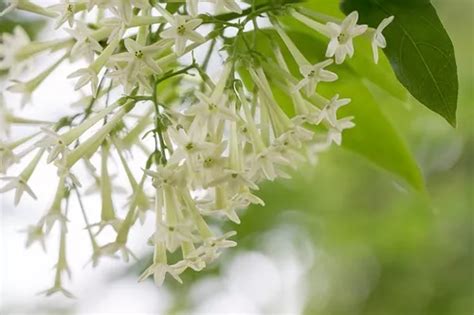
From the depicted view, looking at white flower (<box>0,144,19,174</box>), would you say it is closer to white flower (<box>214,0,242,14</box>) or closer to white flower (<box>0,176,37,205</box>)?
white flower (<box>0,176,37,205</box>)

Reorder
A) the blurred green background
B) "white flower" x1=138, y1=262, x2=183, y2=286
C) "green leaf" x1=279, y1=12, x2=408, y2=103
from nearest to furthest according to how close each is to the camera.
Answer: "white flower" x1=138, y1=262, x2=183, y2=286, "green leaf" x1=279, y1=12, x2=408, y2=103, the blurred green background

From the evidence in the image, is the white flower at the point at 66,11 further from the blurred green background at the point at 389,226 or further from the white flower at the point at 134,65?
the blurred green background at the point at 389,226

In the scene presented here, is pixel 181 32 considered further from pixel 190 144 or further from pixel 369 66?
pixel 369 66

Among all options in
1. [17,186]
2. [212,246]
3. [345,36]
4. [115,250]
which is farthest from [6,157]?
[345,36]

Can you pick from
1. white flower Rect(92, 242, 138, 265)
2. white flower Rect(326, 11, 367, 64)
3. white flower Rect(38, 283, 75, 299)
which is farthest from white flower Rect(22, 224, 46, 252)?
white flower Rect(326, 11, 367, 64)

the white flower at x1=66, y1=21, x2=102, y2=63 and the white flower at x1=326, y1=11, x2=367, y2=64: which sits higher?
the white flower at x1=66, y1=21, x2=102, y2=63

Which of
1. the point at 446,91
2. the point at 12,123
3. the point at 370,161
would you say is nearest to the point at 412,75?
the point at 446,91

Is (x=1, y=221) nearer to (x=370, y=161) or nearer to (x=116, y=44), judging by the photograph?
(x=370, y=161)
